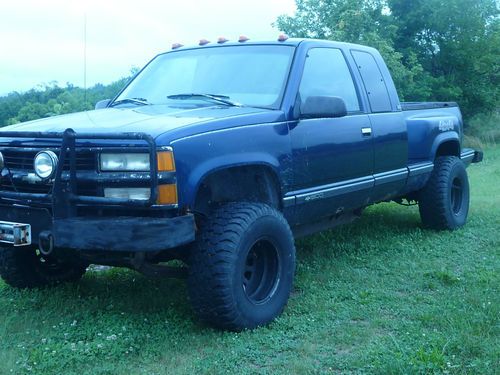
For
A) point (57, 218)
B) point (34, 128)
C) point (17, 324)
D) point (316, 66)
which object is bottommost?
point (17, 324)

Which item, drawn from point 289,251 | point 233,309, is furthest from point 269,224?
point 233,309

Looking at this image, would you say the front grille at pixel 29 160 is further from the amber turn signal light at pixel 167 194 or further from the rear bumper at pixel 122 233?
the amber turn signal light at pixel 167 194

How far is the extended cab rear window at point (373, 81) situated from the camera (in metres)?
5.84

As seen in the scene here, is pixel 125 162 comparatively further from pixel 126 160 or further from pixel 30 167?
pixel 30 167

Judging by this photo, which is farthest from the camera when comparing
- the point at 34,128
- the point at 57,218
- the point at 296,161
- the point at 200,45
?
the point at 200,45

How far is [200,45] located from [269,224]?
2.03 m

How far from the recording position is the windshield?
190 inches

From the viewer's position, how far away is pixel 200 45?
18.2 ft

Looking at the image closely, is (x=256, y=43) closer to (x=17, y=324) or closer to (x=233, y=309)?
(x=233, y=309)

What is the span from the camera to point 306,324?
4.20 metres

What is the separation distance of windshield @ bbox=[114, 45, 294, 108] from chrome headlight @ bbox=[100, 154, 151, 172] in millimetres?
1170

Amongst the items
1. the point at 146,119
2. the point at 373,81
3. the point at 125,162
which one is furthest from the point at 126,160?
the point at 373,81

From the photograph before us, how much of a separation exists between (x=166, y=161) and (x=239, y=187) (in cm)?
90

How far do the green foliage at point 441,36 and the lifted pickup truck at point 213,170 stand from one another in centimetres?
1894
